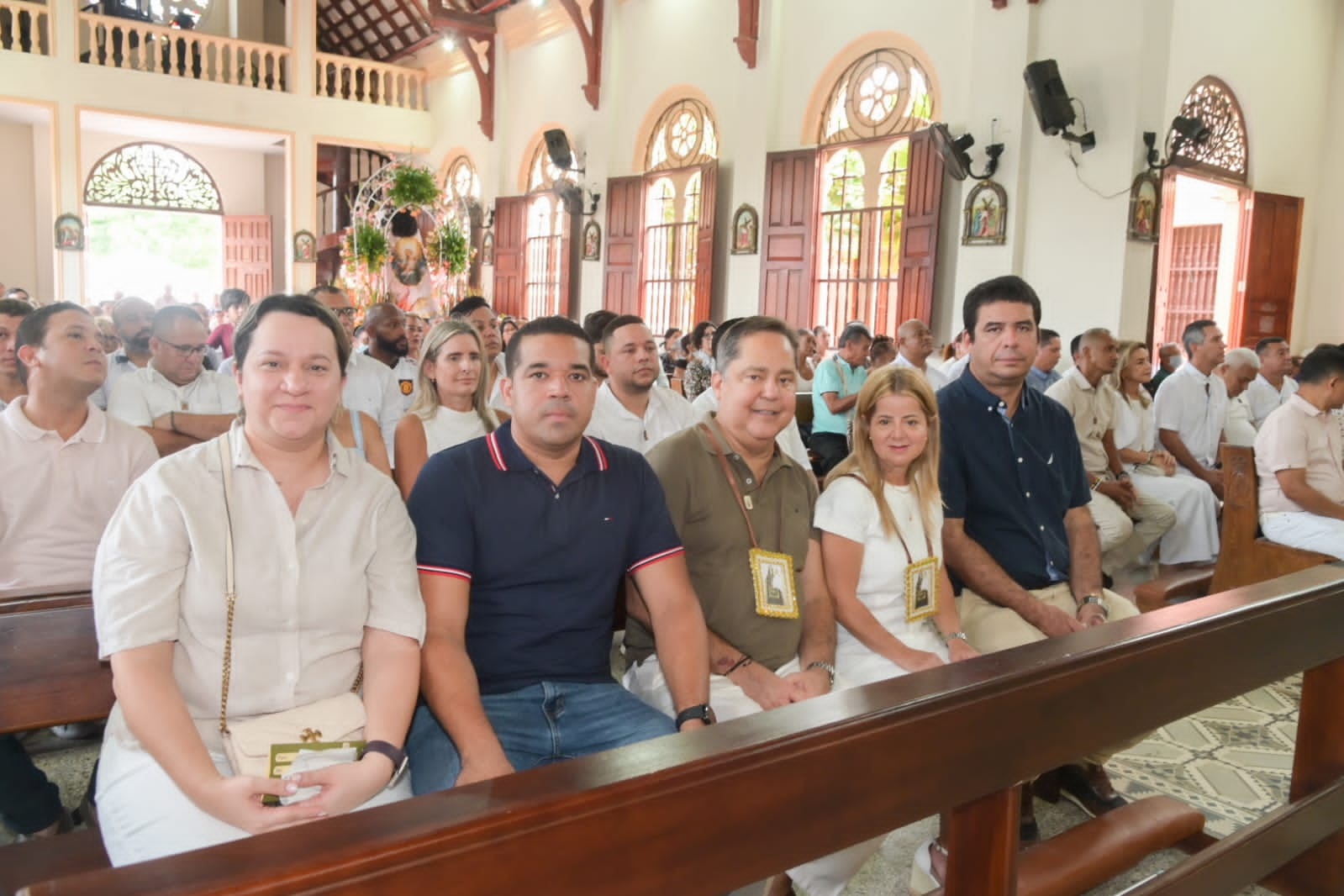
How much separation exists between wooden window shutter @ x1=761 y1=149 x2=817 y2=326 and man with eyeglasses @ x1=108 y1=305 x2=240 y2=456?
676 centimetres

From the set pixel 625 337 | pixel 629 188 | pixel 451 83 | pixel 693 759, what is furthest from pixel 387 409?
pixel 451 83

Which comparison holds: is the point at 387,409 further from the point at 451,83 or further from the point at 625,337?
the point at 451,83

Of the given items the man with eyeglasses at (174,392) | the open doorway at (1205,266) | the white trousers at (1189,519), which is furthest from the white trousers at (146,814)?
the open doorway at (1205,266)

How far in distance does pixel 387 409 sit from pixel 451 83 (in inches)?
486

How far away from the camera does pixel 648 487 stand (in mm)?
2045

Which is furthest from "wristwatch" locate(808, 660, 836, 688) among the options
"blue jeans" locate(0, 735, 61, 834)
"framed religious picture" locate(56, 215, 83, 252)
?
"framed religious picture" locate(56, 215, 83, 252)

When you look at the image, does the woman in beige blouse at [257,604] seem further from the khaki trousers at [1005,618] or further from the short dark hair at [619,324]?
the short dark hair at [619,324]

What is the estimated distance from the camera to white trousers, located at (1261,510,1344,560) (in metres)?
3.84

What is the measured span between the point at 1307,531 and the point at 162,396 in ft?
14.5

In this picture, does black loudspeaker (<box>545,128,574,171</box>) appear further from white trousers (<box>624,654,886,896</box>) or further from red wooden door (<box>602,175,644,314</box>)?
white trousers (<box>624,654,886,896</box>)

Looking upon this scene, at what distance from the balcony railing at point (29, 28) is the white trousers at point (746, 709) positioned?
13.7 metres

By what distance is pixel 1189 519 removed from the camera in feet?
16.0

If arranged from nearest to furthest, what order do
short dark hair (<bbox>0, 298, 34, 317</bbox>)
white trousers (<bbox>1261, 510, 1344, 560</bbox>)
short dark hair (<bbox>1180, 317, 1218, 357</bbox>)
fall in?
short dark hair (<bbox>0, 298, 34, 317</bbox>) < white trousers (<bbox>1261, 510, 1344, 560</bbox>) < short dark hair (<bbox>1180, 317, 1218, 357</bbox>)

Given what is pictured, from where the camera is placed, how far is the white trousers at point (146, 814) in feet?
4.78
